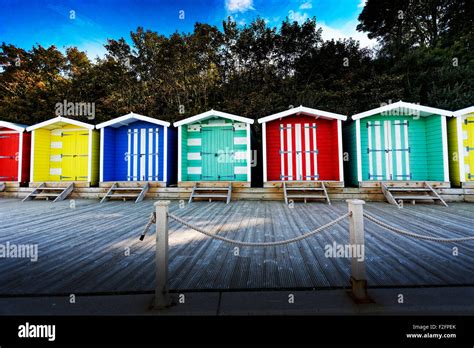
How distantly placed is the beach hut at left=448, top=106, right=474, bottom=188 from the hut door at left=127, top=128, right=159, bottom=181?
1081 centimetres

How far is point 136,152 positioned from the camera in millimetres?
9320

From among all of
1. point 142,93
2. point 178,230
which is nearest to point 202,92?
point 142,93

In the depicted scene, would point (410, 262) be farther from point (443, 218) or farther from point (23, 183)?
point (23, 183)

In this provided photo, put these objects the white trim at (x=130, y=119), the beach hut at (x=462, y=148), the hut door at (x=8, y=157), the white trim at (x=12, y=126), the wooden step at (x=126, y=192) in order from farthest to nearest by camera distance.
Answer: the hut door at (x=8, y=157), the white trim at (x=12, y=126), the white trim at (x=130, y=119), the wooden step at (x=126, y=192), the beach hut at (x=462, y=148)

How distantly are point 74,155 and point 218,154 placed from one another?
6303 millimetres

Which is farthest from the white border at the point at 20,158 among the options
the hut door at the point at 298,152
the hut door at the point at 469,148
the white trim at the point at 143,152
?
the hut door at the point at 469,148

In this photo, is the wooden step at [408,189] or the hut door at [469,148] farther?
the hut door at [469,148]

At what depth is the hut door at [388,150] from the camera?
8180mm

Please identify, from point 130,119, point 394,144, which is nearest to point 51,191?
point 130,119

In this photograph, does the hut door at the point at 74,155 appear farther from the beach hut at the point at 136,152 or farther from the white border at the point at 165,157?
the white border at the point at 165,157

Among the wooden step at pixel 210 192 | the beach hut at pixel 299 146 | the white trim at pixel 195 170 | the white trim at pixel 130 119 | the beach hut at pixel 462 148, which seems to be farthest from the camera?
the white trim at pixel 195 170

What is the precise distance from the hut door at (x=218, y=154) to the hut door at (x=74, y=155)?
5.14 meters

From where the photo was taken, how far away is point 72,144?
32.0 ft

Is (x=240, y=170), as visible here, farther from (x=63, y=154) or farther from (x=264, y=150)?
(x=63, y=154)
